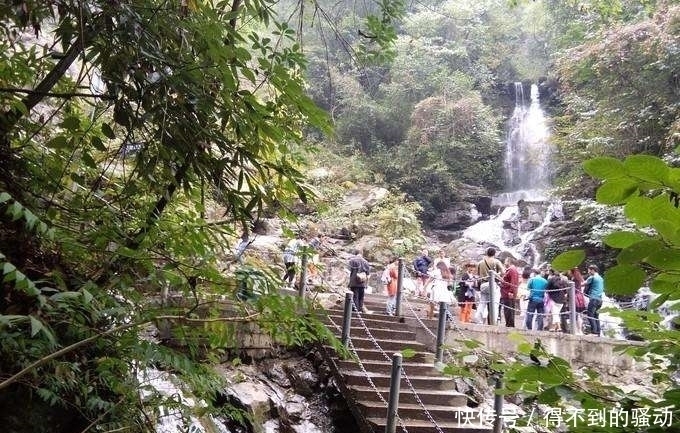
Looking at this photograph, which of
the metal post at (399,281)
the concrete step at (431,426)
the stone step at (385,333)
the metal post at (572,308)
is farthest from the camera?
the metal post at (572,308)

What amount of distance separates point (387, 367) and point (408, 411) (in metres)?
0.99

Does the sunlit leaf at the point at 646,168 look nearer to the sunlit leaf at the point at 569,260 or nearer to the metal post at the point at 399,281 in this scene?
the sunlit leaf at the point at 569,260

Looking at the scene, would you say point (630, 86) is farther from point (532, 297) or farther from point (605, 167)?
point (605, 167)

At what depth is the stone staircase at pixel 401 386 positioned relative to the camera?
5730 mm

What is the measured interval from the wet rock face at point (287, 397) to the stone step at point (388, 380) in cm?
40

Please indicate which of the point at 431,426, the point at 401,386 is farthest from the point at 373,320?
the point at 431,426

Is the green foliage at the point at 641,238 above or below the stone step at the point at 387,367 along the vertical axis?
below

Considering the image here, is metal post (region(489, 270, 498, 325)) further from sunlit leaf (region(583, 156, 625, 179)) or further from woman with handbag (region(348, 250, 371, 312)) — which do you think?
sunlit leaf (region(583, 156, 625, 179))

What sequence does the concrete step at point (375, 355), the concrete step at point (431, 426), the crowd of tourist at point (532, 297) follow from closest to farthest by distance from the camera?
the concrete step at point (431, 426), the concrete step at point (375, 355), the crowd of tourist at point (532, 297)

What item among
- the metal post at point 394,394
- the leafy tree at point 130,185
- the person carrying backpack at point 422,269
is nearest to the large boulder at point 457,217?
the person carrying backpack at point 422,269

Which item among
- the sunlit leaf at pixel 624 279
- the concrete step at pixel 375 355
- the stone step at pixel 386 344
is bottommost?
the sunlit leaf at pixel 624 279

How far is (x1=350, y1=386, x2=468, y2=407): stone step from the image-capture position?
20.0 ft

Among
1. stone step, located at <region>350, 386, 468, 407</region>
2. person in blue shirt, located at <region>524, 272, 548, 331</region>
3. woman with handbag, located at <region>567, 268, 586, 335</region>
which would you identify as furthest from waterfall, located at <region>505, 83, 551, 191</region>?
stone step, located at <region>350, 386, 468, 407</region>

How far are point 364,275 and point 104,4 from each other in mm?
6961
